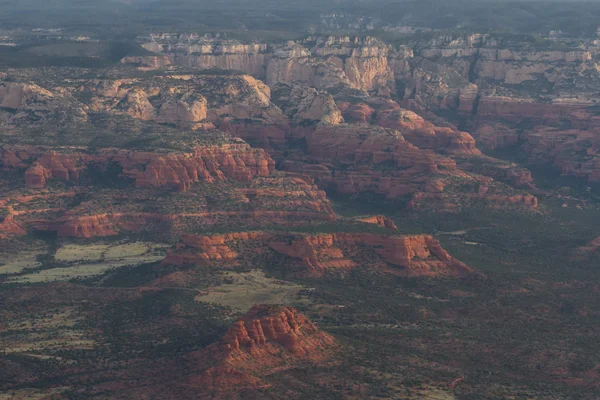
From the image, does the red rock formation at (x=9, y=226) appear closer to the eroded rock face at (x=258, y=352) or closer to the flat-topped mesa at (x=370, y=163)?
the flat-topped mesa at (x=370, y=163)

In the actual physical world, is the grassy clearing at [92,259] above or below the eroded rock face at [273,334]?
below

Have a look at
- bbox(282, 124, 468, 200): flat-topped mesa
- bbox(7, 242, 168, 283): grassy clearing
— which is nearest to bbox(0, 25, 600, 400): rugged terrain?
bbox(282, 124, 468, 200): flat-topped mesa

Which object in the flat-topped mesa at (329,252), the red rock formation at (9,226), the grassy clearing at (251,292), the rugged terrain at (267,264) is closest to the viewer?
the rugged terrain at (267,264)

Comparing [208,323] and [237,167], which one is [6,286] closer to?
[208,323]

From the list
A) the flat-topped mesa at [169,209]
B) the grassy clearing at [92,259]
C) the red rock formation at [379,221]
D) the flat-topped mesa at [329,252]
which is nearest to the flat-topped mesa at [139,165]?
the flat-topped mesa at [169,209]

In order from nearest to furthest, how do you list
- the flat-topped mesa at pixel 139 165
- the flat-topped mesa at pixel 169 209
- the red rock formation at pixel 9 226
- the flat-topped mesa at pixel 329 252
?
the flat-topped mesa at pixel 329 252 → the red rock formation at pixel 9 226 → the flat-topped mesa at pixel 169 209 → the flat-topped mesa at pixel 139 165

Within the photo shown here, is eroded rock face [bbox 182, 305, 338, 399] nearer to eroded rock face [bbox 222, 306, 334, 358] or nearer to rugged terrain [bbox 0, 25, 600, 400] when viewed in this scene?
eroded rock face [bbox 222, 306, 334, 358]

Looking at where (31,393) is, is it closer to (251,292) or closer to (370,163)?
(251,292)
